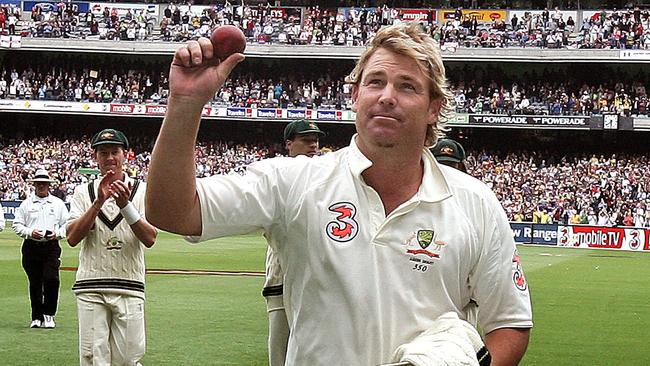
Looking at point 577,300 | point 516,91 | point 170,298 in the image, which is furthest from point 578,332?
point 516,91

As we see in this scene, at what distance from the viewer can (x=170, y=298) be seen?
16984mm

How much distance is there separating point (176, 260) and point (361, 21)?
3076 cm

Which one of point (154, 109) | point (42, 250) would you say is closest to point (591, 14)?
point (154, 109)

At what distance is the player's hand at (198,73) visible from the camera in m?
2.77

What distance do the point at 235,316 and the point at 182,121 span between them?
12.3 meters

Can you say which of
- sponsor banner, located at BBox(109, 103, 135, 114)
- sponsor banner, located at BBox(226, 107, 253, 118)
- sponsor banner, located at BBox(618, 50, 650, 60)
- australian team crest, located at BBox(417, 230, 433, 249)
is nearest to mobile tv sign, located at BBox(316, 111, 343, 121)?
sponsor banner, located at BBox(226, 107, 253, 118)

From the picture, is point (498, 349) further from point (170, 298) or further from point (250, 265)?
point (250, 265)

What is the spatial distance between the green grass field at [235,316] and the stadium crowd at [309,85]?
23.1 m

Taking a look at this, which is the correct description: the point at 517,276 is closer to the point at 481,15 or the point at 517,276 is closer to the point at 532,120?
the point at 532,120

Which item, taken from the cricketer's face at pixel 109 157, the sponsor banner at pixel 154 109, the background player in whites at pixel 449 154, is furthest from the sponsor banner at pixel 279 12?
the background player in whites at pixel 449 154

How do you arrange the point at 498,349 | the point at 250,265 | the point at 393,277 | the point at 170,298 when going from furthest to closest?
the point at 250,265 → the point at 170,298 → the point at 498,349 → the point at 393,277

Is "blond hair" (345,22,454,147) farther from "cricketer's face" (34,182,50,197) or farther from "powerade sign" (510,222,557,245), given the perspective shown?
"powerade sign" (510,222,557,245)

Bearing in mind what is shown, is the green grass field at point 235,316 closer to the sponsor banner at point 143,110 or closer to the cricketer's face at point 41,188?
the cricketer's face at point 41,188

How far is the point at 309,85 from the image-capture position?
175 feet
